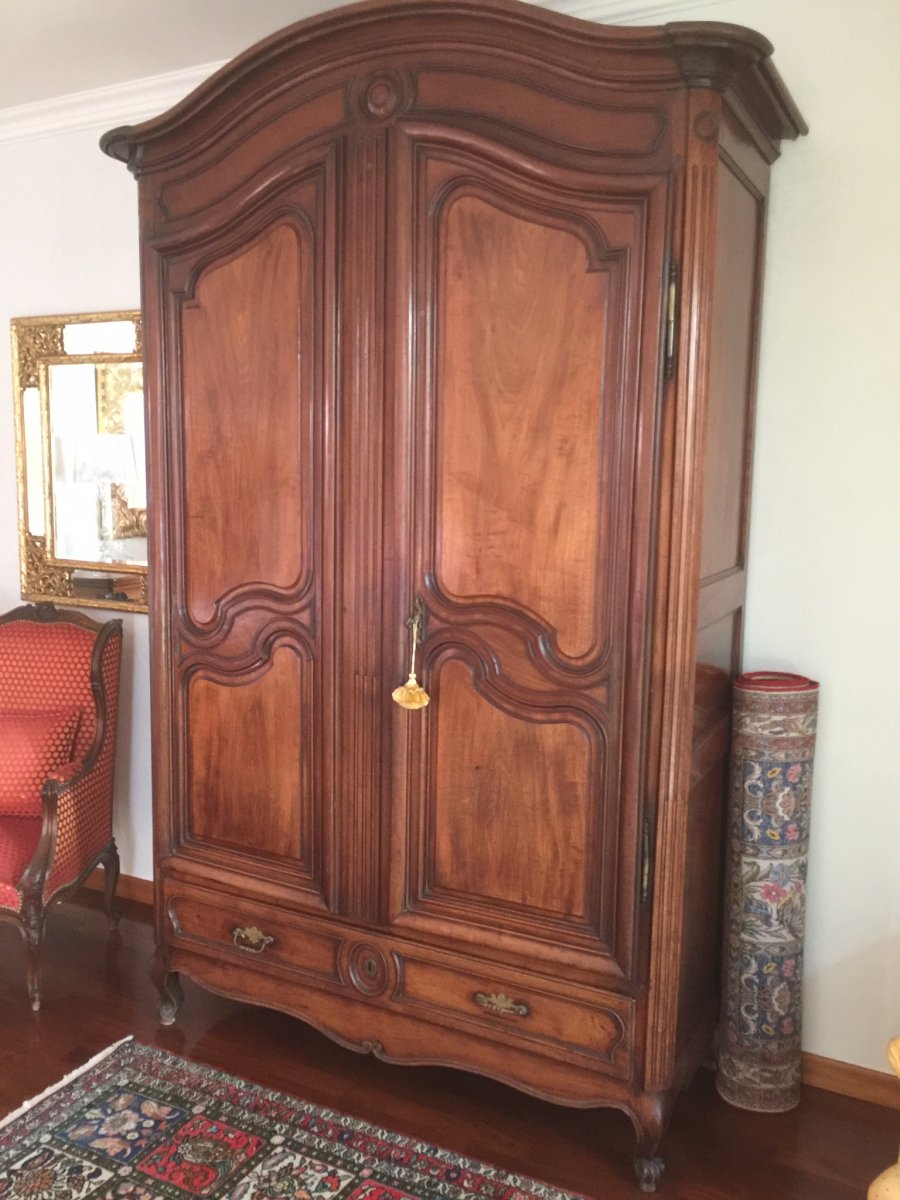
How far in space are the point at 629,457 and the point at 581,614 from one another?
0.31 meters

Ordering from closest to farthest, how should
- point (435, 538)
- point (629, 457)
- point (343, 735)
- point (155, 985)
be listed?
point (629, 457) → point (435, 538) → point (343, 735) → point (155, 985)

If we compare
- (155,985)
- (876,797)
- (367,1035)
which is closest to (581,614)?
(876,797)

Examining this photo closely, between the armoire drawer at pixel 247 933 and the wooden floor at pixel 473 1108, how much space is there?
0.27 metres

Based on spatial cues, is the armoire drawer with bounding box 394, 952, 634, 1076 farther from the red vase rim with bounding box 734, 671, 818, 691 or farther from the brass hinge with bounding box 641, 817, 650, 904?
the red vase rim with bounding box 734, 671, 818, 691

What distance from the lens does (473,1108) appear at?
2.23m

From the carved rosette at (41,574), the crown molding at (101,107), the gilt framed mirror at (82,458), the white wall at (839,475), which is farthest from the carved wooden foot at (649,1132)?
the crown molding at (101,107)

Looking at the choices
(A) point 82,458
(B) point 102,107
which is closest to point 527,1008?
(A) point 82,458

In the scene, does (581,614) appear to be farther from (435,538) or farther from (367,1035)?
(367,1035)

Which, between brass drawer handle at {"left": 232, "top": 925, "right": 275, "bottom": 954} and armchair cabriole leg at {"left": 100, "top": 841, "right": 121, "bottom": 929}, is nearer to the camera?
brass drawer handle at {"left": 232, "top": 925, "right": 275, "bottom": 954}

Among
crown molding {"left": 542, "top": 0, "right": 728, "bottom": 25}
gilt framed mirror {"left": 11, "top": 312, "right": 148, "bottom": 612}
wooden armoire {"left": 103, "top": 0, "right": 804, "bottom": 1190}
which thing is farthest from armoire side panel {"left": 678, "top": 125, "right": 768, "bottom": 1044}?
gilt framed mirror {"left": 11, "top": 312, "right": 148, "bottom": 612}

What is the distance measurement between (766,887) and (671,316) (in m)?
1.23

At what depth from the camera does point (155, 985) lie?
8.46 ft

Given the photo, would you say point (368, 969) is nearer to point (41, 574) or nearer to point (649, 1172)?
point (649, 1172)

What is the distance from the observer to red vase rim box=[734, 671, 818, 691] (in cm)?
214
